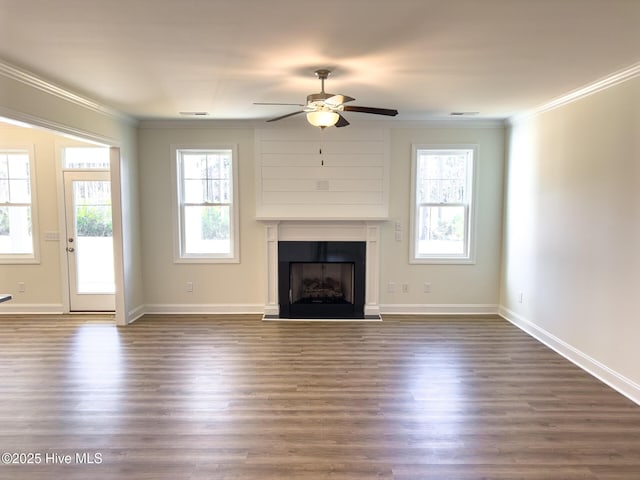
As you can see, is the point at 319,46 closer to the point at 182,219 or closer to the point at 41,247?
the point at 182,219

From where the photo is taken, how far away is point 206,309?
5.41m

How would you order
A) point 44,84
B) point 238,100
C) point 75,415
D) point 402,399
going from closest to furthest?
point 75,415 < point 402,399 < point 44,84 < point 238,100

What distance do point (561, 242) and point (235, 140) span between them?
158 inches

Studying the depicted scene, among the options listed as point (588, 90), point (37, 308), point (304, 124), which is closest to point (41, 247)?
point (37, 308)

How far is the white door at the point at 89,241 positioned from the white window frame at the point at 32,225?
1.32ft

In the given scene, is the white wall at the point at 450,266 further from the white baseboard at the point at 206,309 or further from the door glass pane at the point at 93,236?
the door glass pane at the point at 93,236

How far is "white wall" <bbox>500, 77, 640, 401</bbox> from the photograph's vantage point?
10.3 ft

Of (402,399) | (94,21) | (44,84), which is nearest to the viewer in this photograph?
(94,21)

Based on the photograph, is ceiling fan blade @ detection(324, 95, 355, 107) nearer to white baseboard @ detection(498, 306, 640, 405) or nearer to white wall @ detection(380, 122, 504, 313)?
white wall @ detection(380, 122, 504, 313)

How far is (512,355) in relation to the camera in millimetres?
3945

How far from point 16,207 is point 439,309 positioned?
5.90m

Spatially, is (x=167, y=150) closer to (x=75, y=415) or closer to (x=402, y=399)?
(x=75, y=415)

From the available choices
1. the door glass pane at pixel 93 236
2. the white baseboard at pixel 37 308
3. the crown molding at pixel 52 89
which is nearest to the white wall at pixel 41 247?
the white baseboard at pixel 37 308

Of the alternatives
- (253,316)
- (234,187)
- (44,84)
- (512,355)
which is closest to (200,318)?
(253,316)
